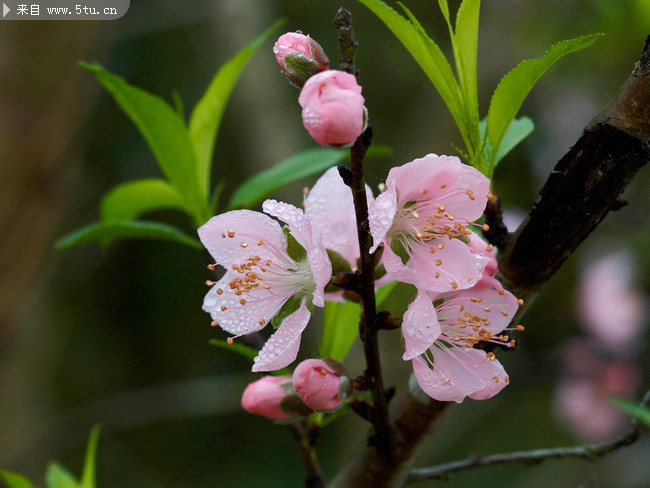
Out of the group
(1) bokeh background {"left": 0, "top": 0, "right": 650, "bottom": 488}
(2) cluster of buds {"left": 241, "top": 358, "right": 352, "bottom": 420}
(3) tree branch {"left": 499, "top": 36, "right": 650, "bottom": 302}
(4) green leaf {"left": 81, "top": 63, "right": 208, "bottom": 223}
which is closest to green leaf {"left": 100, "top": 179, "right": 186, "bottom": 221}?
(4) green leaf {"left": 81, "top": 63, "right": 208, "bottom": 223}

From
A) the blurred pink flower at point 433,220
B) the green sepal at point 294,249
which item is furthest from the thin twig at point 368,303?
the green sepal at point 294,249

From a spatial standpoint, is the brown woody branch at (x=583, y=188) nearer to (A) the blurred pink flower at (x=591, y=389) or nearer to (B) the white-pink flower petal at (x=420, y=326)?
(B) the white-pink flower petal at (x=420, y=326)

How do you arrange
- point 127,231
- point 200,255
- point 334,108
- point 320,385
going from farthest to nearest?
point 200,255
point 127,231
point 320,385
point 334,108

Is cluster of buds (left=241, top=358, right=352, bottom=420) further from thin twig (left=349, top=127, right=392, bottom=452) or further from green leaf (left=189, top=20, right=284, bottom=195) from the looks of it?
green leaf (left=189, top=20, right=284, bottom=195)

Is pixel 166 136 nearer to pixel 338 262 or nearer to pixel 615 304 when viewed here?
pixel 338 262

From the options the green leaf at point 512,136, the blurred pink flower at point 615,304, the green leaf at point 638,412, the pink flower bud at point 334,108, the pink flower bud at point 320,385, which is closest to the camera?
the pink flower bud at point 334,108

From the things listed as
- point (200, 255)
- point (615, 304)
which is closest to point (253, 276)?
point (615, 304)
